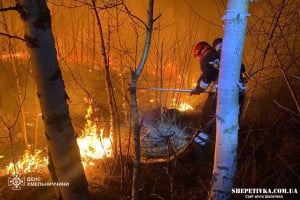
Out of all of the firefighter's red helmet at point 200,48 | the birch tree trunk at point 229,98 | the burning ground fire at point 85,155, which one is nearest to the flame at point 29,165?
the burning ground fire at point 85,155

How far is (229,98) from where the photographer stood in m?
2.99

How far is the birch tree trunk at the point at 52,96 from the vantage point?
2264 millimetres

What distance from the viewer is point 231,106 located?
3.01 metres

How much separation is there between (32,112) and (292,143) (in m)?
8.68

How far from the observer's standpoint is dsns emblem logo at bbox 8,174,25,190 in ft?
16.4

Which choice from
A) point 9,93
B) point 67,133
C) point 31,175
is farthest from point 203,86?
point 9,93

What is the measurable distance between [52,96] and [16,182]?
355 cm

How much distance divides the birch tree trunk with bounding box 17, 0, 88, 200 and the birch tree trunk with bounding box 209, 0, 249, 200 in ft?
5.34

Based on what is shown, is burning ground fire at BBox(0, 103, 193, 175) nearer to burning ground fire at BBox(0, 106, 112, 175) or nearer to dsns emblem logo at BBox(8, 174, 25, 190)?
burning ground fire at BBox(0, 106, 112, 175)

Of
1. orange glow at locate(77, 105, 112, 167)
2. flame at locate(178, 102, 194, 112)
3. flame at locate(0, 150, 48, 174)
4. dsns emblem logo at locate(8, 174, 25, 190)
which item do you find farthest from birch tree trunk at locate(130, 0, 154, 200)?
flame at locate(178, 102, 194, 112)

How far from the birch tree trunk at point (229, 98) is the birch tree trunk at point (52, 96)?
5.34 ft

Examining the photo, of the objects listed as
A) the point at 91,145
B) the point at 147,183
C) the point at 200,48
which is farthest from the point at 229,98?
the point at 91,145

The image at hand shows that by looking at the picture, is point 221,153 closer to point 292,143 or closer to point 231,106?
point 231,106

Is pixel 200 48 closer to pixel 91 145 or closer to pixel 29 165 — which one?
pixel 91 145
